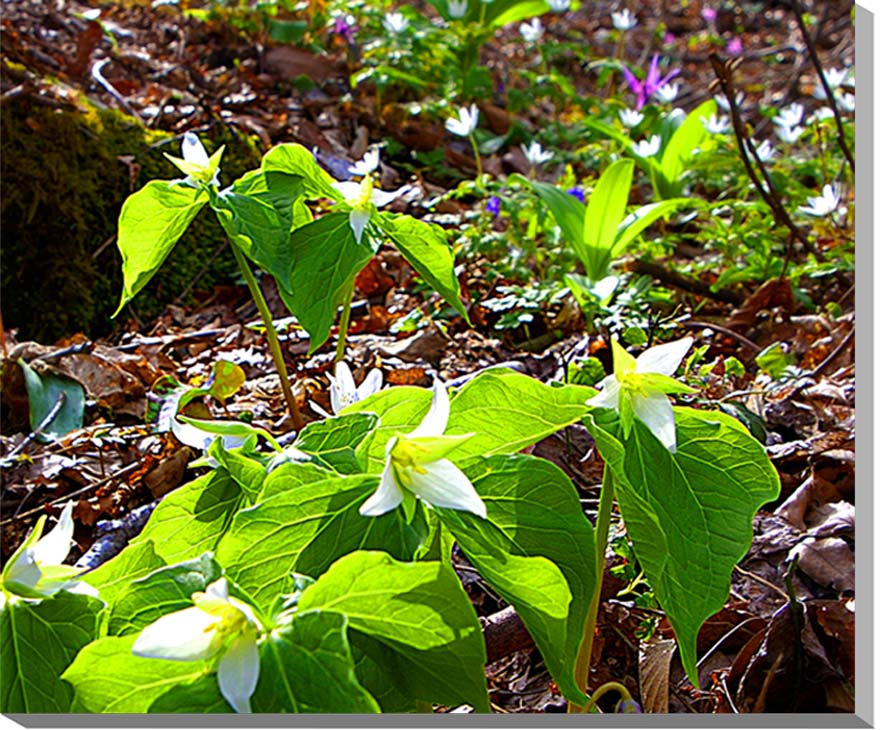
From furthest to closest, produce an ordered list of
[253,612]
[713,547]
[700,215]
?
[700,215] → [713,547] → [253,612]

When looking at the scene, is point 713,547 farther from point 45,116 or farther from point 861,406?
point 45,116

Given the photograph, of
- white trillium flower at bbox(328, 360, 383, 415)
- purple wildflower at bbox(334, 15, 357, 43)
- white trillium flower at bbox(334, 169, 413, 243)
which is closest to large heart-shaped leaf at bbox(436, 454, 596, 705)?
white trillium flower at bbox(328, 360, 383, 415)

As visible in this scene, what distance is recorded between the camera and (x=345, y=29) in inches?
133

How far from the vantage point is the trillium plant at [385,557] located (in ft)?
2.18

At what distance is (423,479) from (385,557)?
0.23 ft

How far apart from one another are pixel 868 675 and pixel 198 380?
4.20 ft

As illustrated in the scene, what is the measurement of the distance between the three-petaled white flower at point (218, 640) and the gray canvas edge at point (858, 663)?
0.03 meters

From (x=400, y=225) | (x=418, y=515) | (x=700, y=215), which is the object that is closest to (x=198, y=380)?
(x=400, y=225)

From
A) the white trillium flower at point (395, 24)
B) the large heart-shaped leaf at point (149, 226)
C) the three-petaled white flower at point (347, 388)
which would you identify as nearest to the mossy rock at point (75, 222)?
the large heart-shaped leaf at point (149, 226)

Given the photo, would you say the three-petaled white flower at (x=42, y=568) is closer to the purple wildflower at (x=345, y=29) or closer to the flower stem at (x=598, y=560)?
the flower stem at (x=598, y=560)

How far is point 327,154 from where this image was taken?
2.80m

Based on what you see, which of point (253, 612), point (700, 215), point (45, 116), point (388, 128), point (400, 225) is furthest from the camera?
point (388, 128)

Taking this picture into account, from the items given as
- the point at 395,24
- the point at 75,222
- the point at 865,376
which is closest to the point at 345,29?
the point at 395,24

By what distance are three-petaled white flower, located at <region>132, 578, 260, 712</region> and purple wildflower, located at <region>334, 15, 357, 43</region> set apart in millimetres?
3073
